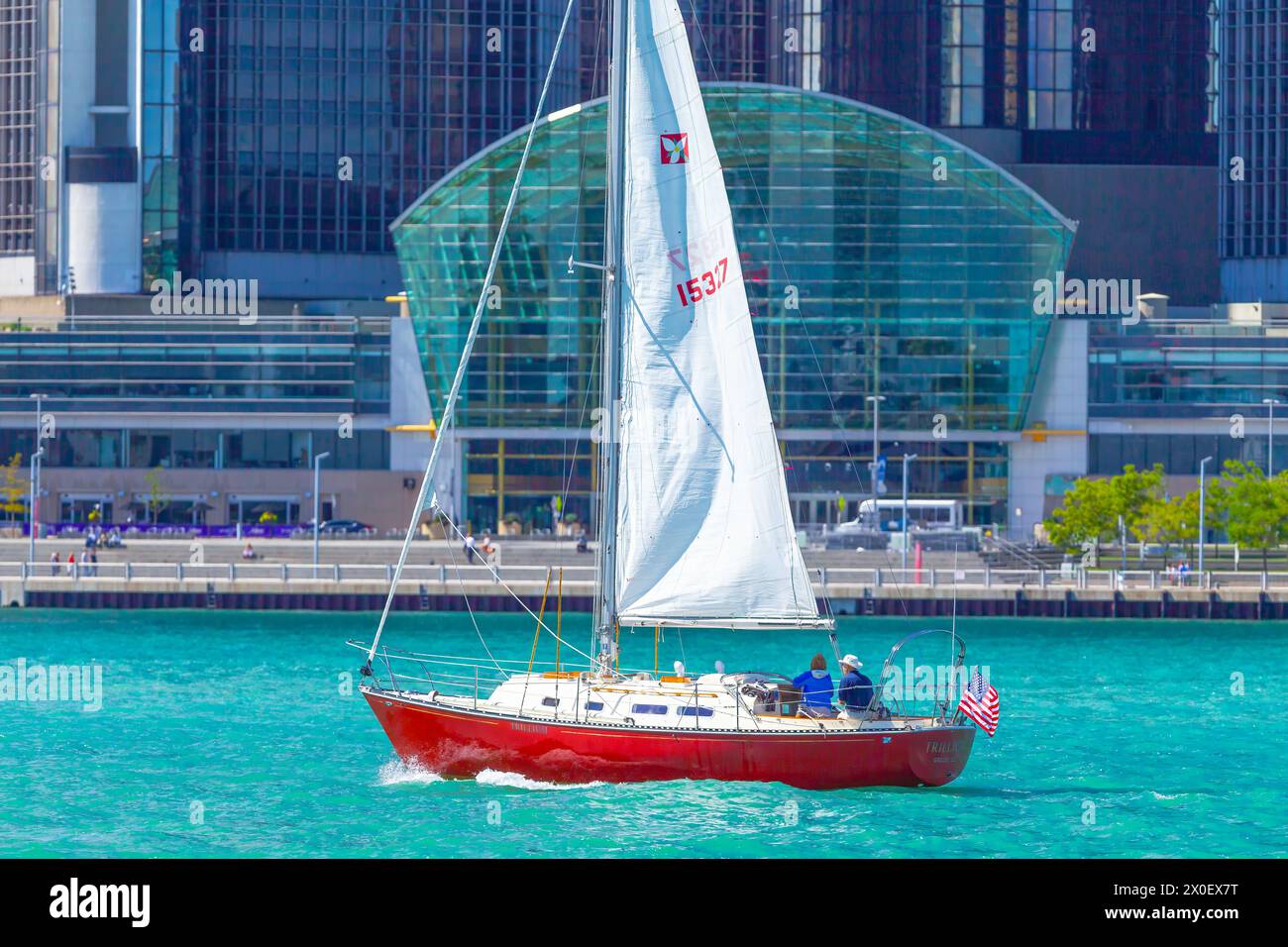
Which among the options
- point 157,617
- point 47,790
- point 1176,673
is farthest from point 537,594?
point 47,790

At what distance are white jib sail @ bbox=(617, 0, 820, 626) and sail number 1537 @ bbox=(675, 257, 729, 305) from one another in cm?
3

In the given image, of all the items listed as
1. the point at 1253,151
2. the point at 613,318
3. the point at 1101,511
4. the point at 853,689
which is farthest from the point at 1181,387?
the point at 853,689

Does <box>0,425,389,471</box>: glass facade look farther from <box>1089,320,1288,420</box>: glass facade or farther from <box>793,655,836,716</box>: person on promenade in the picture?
<box>793,655,836,716</box>: person on promenade

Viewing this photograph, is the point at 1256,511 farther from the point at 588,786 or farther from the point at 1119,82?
the point at 1119,82

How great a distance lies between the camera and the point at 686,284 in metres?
45.4

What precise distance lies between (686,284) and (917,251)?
9427cm

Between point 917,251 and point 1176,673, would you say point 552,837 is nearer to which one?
point 1176,673

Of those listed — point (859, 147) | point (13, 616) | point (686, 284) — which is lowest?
point (13, 616)

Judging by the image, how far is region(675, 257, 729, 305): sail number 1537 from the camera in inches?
1788

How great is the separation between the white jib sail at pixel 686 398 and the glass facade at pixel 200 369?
10613 centimetres

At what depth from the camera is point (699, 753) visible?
43.9 metres

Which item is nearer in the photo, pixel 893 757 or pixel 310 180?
pixel 893 757

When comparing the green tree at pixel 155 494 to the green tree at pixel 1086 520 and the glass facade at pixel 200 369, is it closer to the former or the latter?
the glass facade at pixel 200 369

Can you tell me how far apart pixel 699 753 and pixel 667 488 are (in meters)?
5.31
